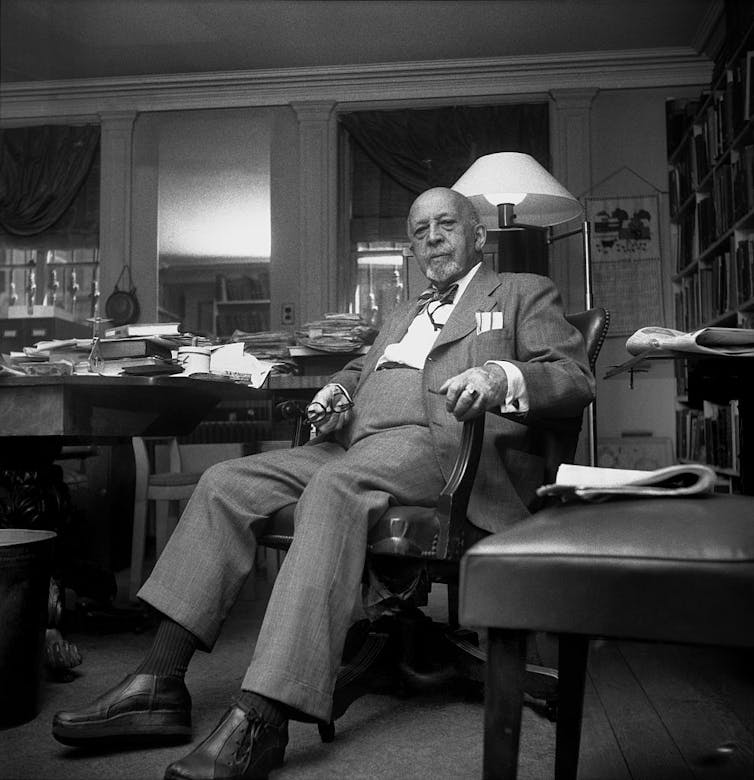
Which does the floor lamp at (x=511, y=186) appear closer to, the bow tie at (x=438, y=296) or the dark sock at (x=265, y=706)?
the bow tie at (x=438, y=296)

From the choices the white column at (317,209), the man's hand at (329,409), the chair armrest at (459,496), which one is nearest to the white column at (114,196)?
the white column at (317,209)

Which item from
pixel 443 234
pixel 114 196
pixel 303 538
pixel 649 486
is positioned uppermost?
pixel 114 196

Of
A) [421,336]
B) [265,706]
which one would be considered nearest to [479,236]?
[421,336]

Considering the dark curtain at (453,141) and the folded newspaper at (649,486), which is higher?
the dark curtain at (453,141)

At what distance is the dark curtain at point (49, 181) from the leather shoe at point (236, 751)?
5203 millimetres

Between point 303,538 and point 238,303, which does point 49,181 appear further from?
point 303,538

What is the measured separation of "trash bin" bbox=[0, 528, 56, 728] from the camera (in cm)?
163

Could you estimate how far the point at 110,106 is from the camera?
232 inches

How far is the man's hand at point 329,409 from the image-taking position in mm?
1785

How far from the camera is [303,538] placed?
1407mm

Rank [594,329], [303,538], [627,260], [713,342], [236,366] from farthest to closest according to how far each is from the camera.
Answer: [627,260]
[236,366]
[594,329]
[713,342]
[303,538]

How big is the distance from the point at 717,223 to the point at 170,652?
140 inches

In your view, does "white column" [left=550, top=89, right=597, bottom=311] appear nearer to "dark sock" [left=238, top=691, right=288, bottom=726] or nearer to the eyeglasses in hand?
the eyeglasses in hand

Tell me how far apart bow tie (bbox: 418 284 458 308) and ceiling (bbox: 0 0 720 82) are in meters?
3.36
